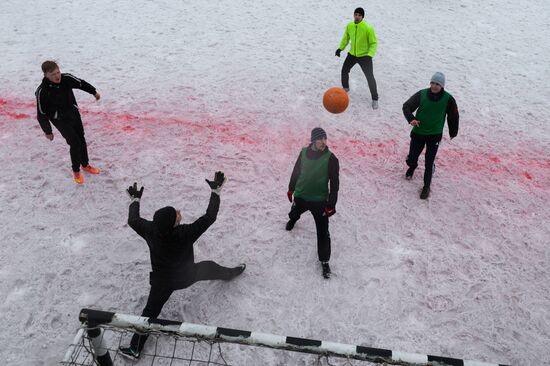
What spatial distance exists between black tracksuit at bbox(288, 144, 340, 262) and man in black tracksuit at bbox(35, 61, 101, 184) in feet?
11.7

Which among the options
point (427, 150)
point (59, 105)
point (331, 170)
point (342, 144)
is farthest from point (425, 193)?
point (59, 105)

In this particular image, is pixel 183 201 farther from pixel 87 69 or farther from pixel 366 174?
pixel 87 69

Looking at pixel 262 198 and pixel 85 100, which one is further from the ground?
pixel 85 100

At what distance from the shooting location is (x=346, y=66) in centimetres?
953

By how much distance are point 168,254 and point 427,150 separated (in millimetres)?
4541

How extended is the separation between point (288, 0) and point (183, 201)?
34.8 feet

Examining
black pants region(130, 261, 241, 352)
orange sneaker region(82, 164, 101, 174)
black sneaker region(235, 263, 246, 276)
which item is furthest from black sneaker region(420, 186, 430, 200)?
orange sneaker region(82, 164, 101, 174)

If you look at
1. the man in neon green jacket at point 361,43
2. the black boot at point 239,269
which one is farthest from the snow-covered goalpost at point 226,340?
the man in neon green jacket at point 361,43

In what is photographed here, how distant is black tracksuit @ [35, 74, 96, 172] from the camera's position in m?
5.95

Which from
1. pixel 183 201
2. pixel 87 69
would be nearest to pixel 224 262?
pixel 183 201

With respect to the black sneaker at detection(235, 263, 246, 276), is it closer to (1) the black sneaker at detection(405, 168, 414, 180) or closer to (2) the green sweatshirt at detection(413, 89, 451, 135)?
(2) the green sweatshirt at detection(413, 89, 451, 135)

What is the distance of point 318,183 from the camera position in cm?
521

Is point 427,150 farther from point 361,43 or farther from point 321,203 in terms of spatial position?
point 361,43

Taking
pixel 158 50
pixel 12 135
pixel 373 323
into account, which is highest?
pixel 158 50
